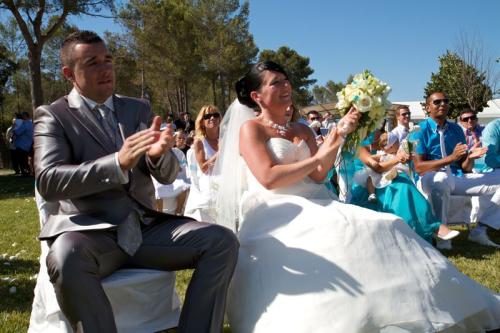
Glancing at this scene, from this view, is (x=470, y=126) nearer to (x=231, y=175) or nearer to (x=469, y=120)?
(x=469, y=120)

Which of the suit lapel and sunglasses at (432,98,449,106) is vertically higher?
sunglasses at (432,98,449,106)

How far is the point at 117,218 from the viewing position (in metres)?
2.68

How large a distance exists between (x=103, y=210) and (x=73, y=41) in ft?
3.27

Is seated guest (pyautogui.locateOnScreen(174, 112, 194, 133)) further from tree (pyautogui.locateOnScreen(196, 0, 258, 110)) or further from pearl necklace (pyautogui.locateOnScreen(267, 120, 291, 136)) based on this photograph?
tree (pyautogui.locateOnScreen(196, 0, 258, 110))

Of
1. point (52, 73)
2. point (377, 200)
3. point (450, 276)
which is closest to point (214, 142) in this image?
Result: point (377, 200)

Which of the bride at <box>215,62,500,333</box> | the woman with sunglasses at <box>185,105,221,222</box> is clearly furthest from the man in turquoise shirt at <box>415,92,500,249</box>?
the bride at <box>215,62,500,333</box>

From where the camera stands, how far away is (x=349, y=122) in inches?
129

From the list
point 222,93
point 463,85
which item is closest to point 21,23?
point 222,93

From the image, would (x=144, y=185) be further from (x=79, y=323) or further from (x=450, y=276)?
(x=450, y=276)

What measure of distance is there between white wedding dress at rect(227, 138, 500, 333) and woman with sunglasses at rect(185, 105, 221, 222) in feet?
10.2

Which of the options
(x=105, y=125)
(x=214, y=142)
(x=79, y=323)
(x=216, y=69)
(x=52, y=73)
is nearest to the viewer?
(x=79, y=323)

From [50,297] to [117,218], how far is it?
60 cm

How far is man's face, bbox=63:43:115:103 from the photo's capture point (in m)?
2.70

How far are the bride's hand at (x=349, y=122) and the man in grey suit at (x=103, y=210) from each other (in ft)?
3.62
